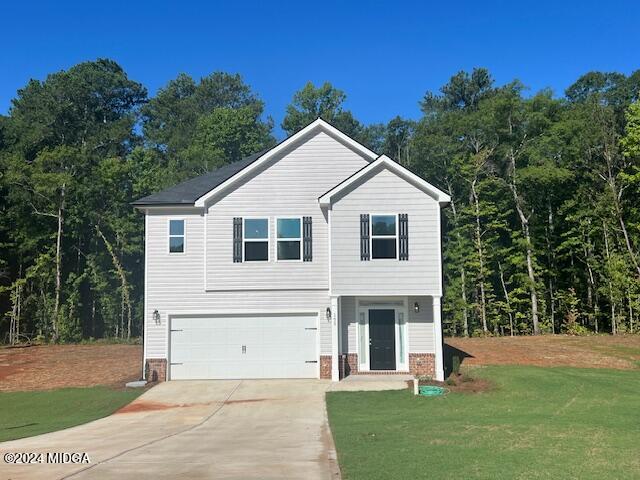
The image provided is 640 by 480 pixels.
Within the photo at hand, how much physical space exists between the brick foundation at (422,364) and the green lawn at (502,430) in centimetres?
200

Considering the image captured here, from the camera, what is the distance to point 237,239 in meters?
18.9

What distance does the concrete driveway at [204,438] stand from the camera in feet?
25.5

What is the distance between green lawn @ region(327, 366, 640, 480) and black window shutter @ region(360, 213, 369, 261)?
4.53m

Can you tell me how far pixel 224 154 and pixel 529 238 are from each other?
103 ft

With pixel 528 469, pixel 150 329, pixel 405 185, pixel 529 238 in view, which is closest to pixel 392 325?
pixel 405 185

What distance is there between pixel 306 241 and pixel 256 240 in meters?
1.75

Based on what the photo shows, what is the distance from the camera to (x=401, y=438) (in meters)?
9.71

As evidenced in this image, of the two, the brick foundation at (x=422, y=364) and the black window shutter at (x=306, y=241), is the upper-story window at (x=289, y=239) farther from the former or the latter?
the brick foundation at (x=422, y=364)

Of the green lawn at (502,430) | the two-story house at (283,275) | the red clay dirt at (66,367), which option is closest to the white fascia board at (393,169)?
the two-story house at (283,275)

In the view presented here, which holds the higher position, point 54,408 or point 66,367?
point 66,367

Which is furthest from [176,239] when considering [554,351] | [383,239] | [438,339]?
[554,351]

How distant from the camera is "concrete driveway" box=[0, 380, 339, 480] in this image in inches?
306

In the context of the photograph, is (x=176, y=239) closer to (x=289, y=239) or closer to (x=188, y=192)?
(x=188, y=192)

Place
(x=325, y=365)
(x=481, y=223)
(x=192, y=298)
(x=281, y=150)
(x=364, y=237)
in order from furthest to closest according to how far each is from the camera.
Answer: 1. (x=481, y=223)
2. (x=281, y=150)
3. (x=192, y=298)
4. (x=325, y=365)
5. (x=364, y=237)
